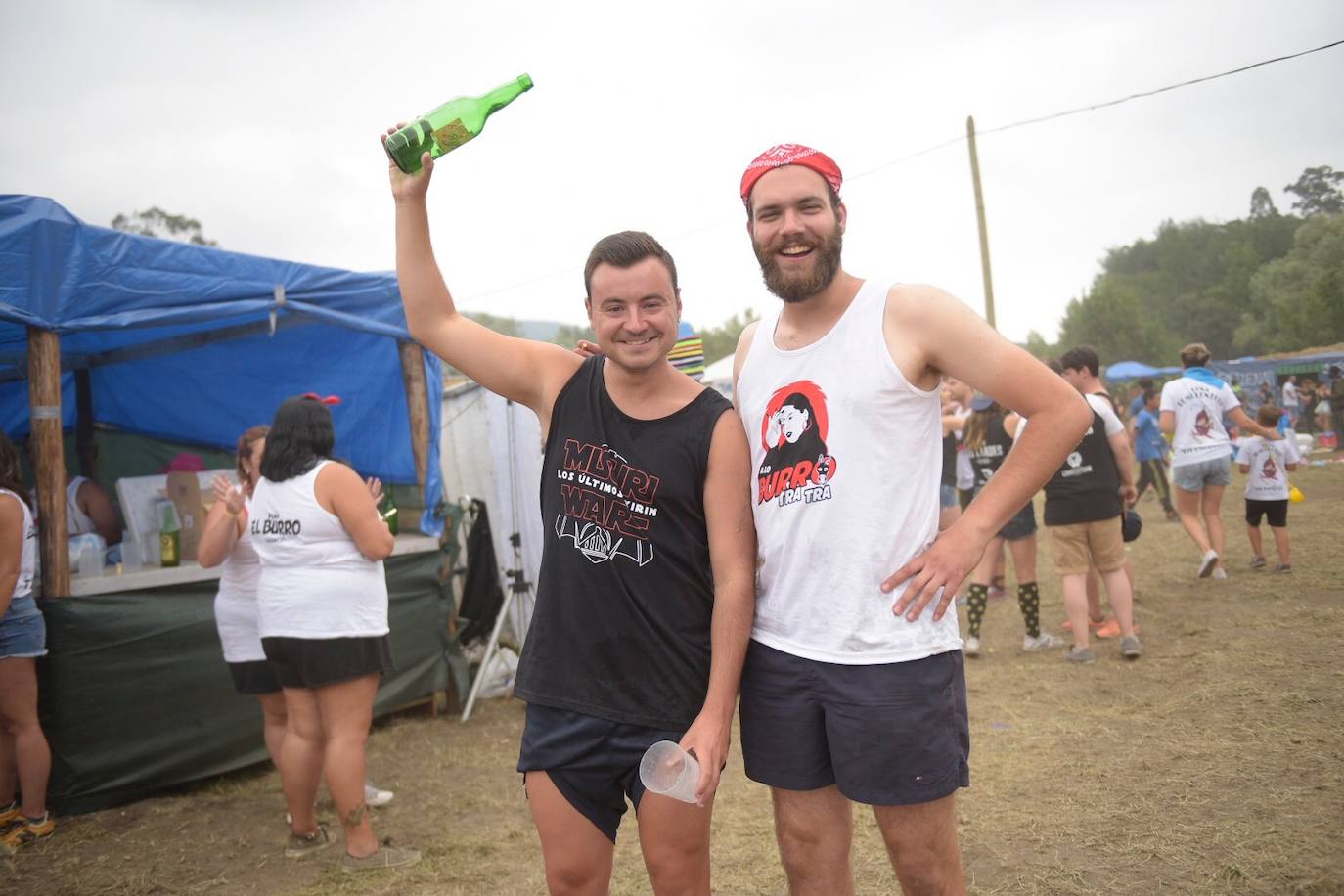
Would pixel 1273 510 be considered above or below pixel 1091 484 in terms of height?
below

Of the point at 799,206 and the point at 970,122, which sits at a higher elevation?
the point at 970,122

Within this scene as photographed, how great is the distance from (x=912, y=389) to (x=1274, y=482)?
23.6 feet

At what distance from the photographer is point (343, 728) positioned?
143 inches

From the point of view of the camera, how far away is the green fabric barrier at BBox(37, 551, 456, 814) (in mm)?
4355

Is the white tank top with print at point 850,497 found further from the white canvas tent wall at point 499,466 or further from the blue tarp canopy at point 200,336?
the blue tarp canopy at point 200,336

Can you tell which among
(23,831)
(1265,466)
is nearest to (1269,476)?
(1265,466)

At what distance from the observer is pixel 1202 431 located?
7.32m

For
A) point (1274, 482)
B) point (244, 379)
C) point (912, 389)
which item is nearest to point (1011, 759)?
point (912, 389)

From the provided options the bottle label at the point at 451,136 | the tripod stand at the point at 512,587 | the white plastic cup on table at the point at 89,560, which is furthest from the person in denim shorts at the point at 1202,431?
the white plastic cup on table at the point at 89,560

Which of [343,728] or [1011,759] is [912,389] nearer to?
[343,728]

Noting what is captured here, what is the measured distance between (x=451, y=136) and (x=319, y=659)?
2370mm

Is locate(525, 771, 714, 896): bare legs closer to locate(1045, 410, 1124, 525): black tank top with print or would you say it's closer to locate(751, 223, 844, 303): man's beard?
locate(751, 223, 844, 303): man's beard

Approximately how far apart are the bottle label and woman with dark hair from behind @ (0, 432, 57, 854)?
10.0ft

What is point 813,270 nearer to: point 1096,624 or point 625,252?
point 625,252
